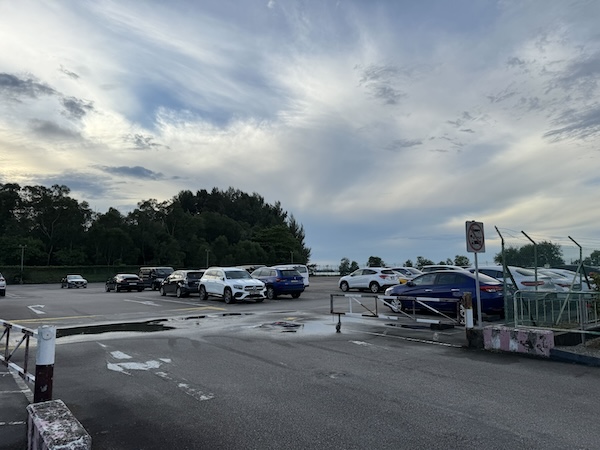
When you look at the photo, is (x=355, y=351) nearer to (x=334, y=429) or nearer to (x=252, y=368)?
(x=252, y=368)

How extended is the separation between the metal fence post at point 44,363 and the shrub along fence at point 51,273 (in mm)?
72299

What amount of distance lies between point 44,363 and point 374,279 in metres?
23.0

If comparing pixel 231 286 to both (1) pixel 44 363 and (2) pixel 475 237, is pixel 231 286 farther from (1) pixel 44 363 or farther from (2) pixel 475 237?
(1) pixel 44 363

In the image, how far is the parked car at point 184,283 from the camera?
26091 mm

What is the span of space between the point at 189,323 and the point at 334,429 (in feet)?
32.6

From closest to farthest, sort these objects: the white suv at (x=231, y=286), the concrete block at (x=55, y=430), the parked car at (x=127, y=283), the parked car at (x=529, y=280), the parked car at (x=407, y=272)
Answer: the concrete block at (x=55, y=430)
the parked car at (x=529, y=280)
the white suv at (x=231, y=286)
the parked car at (x=407, y=272)
the parked car at (x=127, y=283)

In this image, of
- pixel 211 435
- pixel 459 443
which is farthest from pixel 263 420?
pixel 459 443

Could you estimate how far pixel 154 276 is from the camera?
36.1 meters

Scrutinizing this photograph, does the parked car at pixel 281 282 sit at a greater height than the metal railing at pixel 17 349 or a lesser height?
greater

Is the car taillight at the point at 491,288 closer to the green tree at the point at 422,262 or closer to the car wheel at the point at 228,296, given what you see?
the car wheel at the point at 228,296

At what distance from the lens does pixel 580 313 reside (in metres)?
10.4

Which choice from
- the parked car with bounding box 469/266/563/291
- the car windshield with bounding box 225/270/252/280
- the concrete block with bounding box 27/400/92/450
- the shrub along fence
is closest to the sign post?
the parked car with bounding box 469/266/563/291

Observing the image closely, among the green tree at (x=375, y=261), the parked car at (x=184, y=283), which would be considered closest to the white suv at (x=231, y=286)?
Answer: the parked car at (x=184, y=283)

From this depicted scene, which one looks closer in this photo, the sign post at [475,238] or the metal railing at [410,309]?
the sign post at [475,238]
